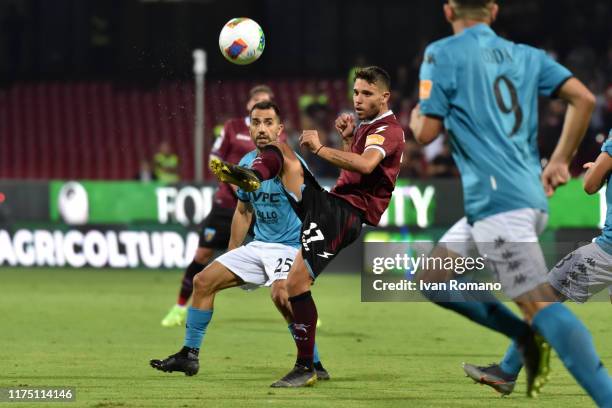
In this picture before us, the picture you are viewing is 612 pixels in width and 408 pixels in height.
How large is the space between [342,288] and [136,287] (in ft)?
8.57

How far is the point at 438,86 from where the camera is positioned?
19.1 ft

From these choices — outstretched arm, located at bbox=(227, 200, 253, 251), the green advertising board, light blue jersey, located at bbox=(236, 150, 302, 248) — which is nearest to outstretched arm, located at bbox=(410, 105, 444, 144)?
light blue jersey, located at bbox=(236, 150, 302, 248)

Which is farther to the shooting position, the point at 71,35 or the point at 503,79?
the point at 71,35

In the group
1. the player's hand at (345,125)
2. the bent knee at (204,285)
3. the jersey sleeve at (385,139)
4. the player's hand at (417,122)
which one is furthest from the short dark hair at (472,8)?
the bent knee at (204,285)

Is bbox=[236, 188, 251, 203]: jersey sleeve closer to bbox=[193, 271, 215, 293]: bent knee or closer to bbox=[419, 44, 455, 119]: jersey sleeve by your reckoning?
bbox=[193, 271, 215, 293]: bent knee

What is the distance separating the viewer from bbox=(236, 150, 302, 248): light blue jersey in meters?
8.75

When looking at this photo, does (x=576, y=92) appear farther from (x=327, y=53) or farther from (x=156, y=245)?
(x=327, y=53)

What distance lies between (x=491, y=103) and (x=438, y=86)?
0.26 metres

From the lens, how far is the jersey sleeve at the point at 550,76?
585 centimetres

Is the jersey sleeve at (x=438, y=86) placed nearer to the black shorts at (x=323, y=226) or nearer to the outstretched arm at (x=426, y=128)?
the outstretched arm at (x=426, y=128)

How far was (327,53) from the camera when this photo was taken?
2495 cm

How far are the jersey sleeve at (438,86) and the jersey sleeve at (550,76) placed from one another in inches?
17.2

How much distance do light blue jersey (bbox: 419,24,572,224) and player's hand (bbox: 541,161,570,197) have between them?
0.35 feet

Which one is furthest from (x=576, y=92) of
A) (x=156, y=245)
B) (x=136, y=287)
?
(x=156, y=245)
